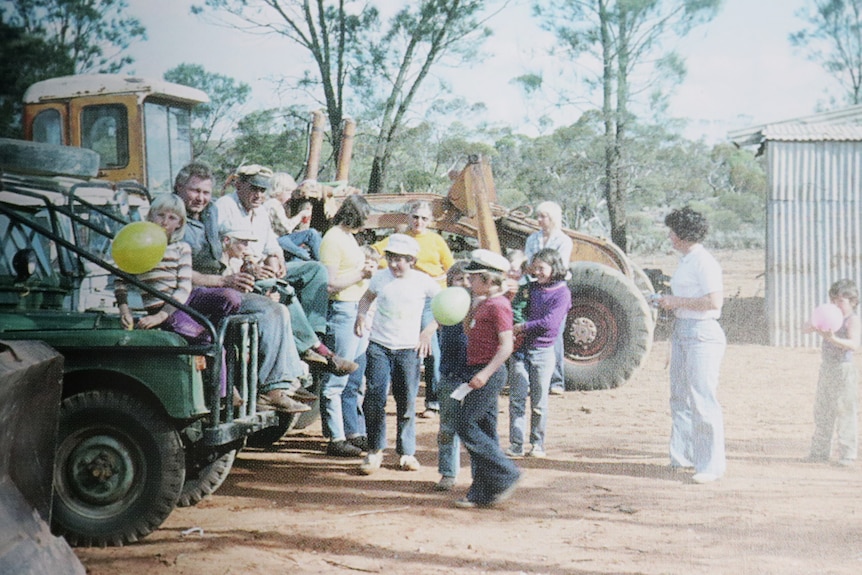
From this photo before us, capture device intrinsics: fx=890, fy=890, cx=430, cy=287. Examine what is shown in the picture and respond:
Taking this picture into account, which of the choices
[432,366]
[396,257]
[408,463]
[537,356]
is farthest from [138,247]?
[432,366]

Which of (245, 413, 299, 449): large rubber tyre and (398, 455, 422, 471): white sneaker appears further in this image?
(245, 413, 299, 449): large rubber tyre

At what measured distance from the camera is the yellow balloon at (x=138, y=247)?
286 cm

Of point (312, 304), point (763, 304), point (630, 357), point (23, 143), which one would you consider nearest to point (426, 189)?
point (630, 357)

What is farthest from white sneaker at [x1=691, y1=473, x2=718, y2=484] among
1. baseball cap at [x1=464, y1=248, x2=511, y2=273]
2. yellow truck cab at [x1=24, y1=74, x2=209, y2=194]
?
yellow truck cab at [x1=24, y1=74, x2=209, y2=194]

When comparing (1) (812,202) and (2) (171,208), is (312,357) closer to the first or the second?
(2) (171,208)

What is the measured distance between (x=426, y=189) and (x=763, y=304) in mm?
2571

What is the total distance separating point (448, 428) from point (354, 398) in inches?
Result: 34.5

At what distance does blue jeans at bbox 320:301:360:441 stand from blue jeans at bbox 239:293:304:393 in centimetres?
80

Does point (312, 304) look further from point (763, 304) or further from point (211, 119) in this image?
point (763, 304)

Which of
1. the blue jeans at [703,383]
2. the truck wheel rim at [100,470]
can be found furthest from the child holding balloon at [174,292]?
the blue jeans at [703,383]

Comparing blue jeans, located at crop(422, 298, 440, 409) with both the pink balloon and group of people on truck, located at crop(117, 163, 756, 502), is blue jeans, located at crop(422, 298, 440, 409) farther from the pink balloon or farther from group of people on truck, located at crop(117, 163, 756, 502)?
the pink balloon

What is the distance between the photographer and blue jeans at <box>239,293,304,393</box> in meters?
3.31

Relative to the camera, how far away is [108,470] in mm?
2928

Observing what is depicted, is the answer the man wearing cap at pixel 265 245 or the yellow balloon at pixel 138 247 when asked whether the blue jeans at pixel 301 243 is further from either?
the yellow balloon at pixel 138 247
